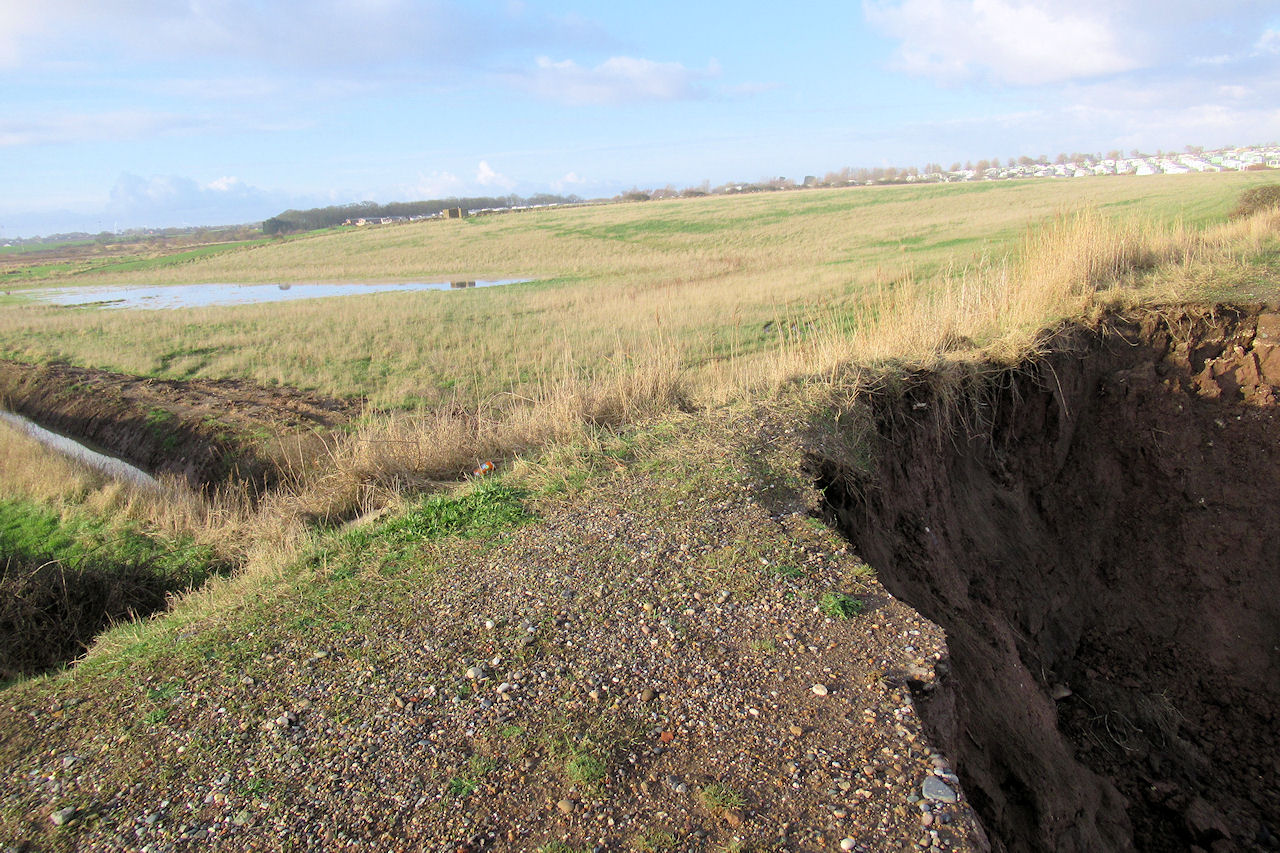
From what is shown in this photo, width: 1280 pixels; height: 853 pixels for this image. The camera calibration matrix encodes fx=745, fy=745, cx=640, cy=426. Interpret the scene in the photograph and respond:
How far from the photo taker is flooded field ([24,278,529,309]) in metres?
35.2

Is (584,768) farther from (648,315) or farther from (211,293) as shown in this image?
(211,293)

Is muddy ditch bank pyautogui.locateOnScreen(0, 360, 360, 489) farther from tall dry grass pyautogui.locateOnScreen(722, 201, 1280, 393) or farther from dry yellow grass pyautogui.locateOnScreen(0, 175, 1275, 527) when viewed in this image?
tall dry grass pyautogui.locateOnScreen(722, 201, 1280, 393)

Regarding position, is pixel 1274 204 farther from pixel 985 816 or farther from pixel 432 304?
pixel 432 304

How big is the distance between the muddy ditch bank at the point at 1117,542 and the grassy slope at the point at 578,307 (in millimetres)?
2401

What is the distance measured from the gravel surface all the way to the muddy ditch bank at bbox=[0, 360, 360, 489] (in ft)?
22.8

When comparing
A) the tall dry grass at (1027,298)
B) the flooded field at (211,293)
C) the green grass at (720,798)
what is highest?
the tall dry grass at (1027,298)

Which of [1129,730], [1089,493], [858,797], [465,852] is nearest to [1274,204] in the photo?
[1089,493]

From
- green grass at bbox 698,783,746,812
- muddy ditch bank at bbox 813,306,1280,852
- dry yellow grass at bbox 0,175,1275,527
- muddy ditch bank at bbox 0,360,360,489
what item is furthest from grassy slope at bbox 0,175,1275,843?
muddy ditch bank at bbox 0,360,360,489

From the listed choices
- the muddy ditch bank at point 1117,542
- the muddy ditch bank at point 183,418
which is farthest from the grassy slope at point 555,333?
the muddy ditch bank at point 183,418

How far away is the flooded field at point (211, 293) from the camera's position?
35.2 metres

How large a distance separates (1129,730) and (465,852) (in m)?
6.58

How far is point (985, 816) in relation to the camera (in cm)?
403

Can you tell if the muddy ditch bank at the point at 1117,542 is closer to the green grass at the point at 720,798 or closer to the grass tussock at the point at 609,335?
the grass tussock at the point at 609,335

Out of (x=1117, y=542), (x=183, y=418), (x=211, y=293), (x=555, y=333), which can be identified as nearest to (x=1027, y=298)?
(x=1117, y=542)
